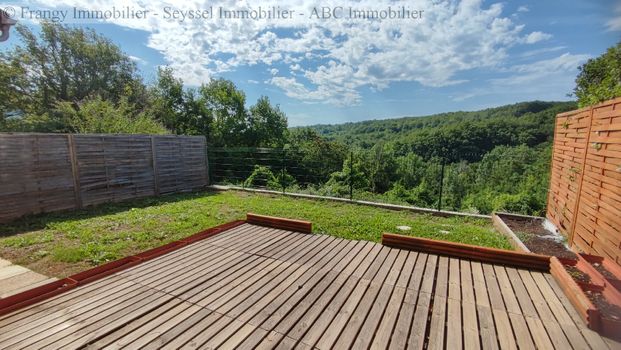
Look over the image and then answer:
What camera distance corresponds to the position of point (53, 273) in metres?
3.29

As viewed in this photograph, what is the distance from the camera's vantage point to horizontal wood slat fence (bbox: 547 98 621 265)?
278 centimetres

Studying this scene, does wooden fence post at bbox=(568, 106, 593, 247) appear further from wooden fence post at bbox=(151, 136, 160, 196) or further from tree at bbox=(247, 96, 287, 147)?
tree at bbox=(247, 96, 287, 147)

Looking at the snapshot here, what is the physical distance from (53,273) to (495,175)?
1038 cm

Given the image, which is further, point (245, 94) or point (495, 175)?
point (245, 94)

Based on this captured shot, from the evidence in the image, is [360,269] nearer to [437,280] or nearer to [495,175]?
[437,280]

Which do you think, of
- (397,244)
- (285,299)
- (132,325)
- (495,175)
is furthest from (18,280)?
(495,175)

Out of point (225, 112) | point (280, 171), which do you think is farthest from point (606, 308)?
point (225, 112)


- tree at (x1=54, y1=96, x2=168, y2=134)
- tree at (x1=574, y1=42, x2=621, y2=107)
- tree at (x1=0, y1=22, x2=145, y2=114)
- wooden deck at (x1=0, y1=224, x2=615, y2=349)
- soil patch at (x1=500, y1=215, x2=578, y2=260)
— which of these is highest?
tree at (x1=0, y1=22, x2=145, y2=114)

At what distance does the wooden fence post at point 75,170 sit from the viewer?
6098 mm

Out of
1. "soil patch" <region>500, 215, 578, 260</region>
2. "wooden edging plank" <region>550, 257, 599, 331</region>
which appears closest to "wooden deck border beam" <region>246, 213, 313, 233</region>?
"wooden edging plank" <region>550, 257, 599, 331</region>

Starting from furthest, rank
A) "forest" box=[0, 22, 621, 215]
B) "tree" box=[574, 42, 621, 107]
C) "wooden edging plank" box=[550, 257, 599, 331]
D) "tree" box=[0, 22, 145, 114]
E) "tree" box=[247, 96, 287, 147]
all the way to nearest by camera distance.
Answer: "tree" box=[0, 22, 145, 114], "tree" box=[247, 96, 287, 147], "forest" box=[0, 22, 621, 215], "tree" box=[574, 42, 621, 107], "wooden edging plank" box=[550, 257, 599, 331]

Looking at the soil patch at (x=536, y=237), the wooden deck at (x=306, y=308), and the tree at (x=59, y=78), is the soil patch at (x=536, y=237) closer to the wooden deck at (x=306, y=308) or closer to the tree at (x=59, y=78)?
the wooden deck at (x=306, y=308)

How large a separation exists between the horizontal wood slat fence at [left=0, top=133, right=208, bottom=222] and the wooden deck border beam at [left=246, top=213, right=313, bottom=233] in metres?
4.86

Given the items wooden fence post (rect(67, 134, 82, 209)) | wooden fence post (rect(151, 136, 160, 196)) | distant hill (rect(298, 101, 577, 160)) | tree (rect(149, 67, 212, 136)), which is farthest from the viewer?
tree (rect(149, 67, 212, 136))
